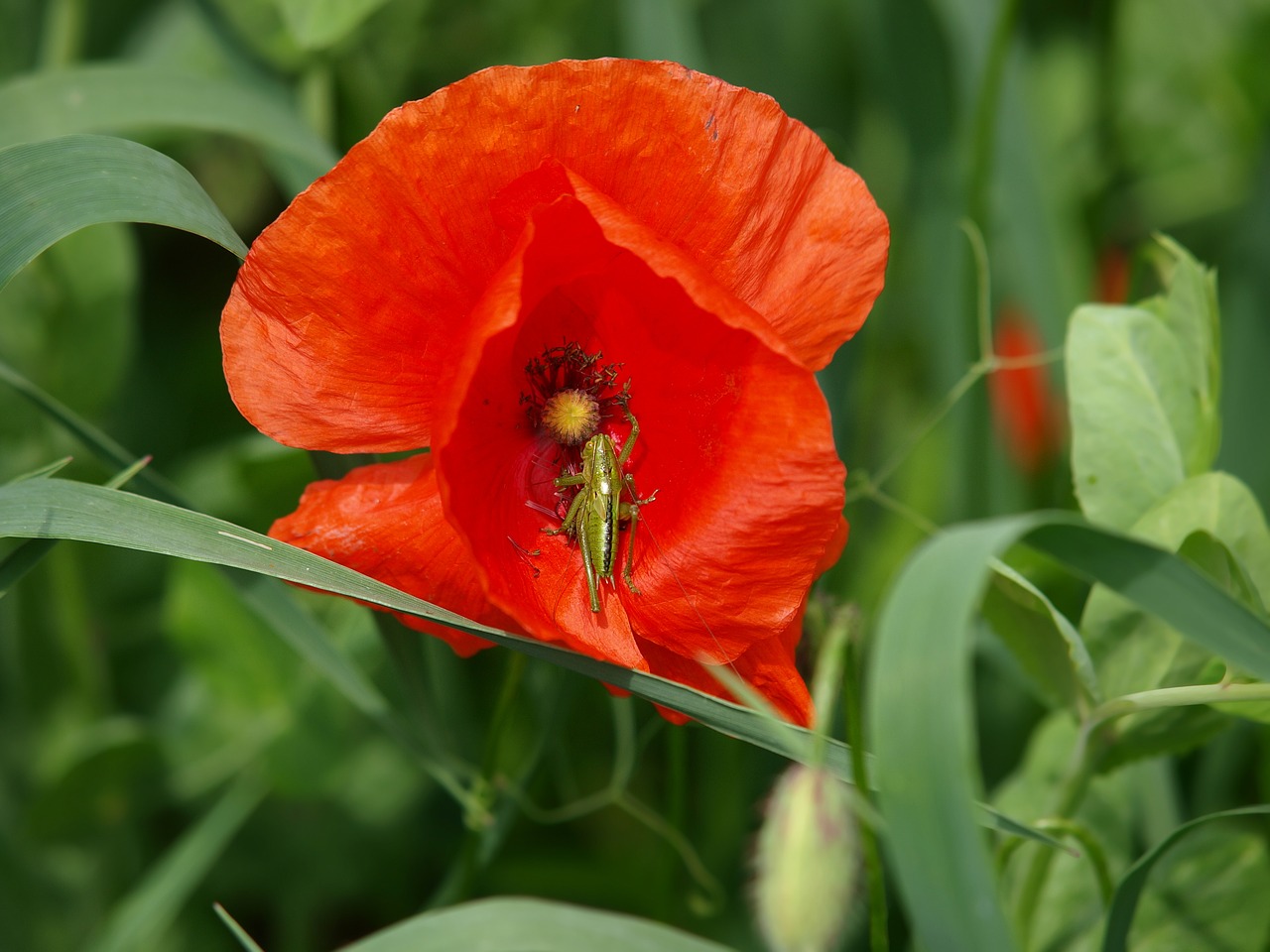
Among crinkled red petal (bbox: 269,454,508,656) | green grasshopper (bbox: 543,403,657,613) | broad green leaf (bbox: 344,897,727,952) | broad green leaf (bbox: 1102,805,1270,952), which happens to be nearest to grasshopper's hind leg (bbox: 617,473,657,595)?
green grasshopper (bbox: 543,403,657,613)

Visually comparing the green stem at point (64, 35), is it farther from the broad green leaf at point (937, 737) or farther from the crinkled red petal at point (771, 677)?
the broad green leaf at point (937, 737)

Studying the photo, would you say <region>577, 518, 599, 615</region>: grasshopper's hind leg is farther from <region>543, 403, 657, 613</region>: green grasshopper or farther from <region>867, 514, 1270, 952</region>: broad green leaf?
<region>867, 514, 1270, 952</region>: broad green leaf

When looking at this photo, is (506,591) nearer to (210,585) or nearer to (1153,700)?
Result: (1153,700)

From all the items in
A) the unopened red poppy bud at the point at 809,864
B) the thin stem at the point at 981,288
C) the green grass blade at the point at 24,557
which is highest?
the thin stem at the point at 981,288

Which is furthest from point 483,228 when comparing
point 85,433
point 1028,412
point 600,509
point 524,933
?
point 1028,412

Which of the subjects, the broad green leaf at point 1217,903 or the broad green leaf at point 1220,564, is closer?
the broad green leaf at point 1220,564

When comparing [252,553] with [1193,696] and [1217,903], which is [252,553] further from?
[1217,903]

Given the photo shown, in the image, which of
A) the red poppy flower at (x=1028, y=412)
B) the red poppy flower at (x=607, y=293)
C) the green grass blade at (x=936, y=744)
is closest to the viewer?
the green grass blade at (x=936, y=744)

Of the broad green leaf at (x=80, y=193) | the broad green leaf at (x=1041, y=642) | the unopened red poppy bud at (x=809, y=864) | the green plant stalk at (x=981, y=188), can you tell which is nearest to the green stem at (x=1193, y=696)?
the broad green leaf at (x=1041, y=642)
